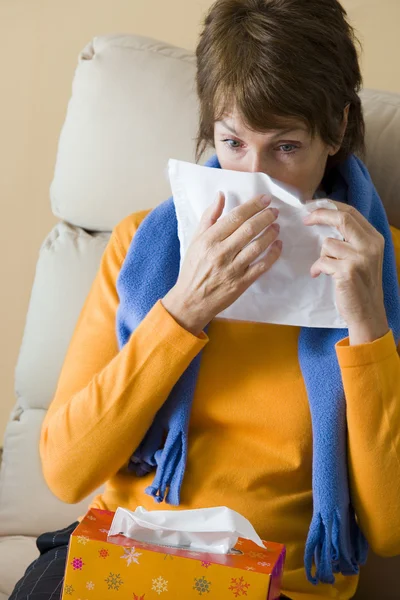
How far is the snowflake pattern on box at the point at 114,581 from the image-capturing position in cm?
83

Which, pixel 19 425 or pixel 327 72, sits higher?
pixel 327 72

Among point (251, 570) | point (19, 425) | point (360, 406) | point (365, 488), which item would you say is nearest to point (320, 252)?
point (360, 406)

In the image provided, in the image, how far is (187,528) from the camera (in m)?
0.89

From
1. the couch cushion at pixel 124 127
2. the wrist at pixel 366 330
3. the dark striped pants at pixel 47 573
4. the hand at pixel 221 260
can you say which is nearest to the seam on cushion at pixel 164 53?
the couch cushion at pixel 124 127

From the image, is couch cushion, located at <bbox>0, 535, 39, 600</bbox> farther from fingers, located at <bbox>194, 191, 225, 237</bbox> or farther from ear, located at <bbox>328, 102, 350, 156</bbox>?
ear, located at <bbox>328, 102, 350, 156</bbox>

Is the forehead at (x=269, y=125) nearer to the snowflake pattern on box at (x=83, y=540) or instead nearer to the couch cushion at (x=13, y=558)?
the snowflake pattern on box at (x=83, y=540)

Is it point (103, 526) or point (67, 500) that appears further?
point (67, 500)

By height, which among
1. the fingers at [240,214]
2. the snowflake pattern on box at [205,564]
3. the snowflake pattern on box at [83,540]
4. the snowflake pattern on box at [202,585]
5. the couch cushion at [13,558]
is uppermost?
the fingers at [240,214]

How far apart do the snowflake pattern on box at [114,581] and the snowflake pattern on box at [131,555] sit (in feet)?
0.06

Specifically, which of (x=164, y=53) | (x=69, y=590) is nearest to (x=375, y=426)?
(x=69, y=590)

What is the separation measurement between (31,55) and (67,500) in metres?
0.97

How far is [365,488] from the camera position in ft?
3.52

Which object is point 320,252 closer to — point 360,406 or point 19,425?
point 360,406

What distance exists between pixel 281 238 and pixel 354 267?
3.9 inches
